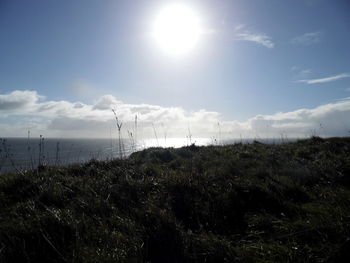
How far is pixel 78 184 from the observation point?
5.10 meters

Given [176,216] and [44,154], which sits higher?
[44,154]

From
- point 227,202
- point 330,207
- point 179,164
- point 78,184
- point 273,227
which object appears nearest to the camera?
point 273,227

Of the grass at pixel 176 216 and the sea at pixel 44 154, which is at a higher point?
the sea at pixel 44 154

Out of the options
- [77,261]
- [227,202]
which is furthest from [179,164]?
[77,261]

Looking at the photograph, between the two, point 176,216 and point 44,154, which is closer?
point 176,216

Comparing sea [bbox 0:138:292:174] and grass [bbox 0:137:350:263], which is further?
sea [bbox 0:138:292:174]

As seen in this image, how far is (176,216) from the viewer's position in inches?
165

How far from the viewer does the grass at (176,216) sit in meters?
3.05

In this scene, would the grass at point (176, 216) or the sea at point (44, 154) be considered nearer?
the grass at point (176, 216)

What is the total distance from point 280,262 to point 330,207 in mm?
1870

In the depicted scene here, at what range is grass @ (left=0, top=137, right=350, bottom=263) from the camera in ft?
10.0

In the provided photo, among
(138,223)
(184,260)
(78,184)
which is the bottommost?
(184,260)

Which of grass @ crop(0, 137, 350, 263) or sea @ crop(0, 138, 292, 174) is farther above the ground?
sea @ crop(0, 138, 292, 174)

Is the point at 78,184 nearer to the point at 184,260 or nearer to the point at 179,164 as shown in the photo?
the point at 184,260
